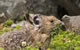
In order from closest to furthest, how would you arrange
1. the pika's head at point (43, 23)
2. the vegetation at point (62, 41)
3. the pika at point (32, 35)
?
the vegetation at point (62, 41)
the pika at point (32, 35)
the pika's head at point (43, 23)

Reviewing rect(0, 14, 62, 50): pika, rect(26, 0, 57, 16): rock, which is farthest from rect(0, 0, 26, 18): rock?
rect(0, 14, 62, 50): pika

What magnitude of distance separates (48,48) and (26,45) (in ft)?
1.55

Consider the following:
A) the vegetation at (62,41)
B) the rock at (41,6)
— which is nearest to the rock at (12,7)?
the rock at (41,6)

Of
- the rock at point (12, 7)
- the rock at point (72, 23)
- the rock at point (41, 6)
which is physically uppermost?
the rock at point (72, 23)

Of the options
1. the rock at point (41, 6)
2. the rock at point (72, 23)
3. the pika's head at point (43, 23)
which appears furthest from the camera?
the rock at point (41, 6)

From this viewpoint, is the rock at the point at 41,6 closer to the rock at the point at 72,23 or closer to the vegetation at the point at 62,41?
the rock at the point at 72,23

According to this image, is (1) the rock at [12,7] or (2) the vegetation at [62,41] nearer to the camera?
(2) the vegetation at [62,41]

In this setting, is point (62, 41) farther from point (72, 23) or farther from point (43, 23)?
point (72, 23)

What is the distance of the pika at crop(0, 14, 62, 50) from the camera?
4892 mm

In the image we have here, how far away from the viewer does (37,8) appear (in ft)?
30.9

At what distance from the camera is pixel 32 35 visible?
521 centimetres

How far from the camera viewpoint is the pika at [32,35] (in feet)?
16.0

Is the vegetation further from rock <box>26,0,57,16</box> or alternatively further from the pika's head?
rock <box>26,0,57,16</box>

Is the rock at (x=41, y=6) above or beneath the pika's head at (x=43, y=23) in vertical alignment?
beneath
